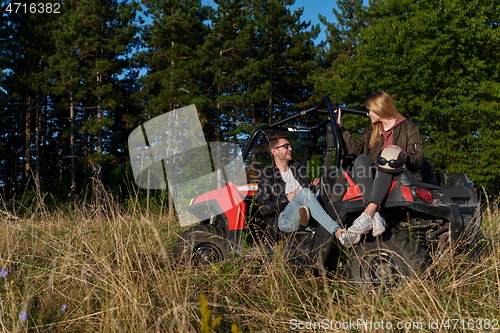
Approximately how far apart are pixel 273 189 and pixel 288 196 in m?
0.27

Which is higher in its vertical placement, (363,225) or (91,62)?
(91,62)

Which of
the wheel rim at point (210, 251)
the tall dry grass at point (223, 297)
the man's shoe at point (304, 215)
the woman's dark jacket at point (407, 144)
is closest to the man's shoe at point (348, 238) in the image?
the tall dry grass at point (223, 297)

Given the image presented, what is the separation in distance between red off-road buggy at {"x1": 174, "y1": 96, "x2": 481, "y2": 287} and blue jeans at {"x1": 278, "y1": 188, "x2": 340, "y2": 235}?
73 millimetres

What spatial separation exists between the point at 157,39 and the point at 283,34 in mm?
7068

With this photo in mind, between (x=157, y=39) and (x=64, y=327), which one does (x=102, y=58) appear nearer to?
(x=157, y=39)

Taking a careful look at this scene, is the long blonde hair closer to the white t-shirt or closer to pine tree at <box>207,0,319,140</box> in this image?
the white t-shirt

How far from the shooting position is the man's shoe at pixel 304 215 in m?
3.32

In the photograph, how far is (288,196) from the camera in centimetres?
376

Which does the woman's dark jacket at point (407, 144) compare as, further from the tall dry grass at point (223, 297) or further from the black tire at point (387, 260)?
the tall dry grass at point (223, 297)

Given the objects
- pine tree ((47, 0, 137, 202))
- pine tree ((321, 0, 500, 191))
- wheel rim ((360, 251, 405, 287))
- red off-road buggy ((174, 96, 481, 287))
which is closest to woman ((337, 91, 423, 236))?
red off-road buggy ((174, 96, 481, 287))

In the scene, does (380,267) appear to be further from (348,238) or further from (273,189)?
(273,189)

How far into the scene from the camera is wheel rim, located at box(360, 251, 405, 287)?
284 centimetres

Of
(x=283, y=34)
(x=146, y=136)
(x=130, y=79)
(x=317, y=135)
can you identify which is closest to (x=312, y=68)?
(x=283, y=34)

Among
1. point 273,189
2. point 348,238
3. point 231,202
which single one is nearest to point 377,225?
point 348,238
